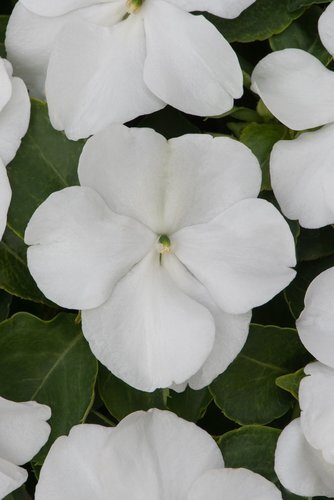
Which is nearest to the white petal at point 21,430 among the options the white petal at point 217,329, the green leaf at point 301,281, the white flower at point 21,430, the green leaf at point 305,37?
the white flower at point 21,430

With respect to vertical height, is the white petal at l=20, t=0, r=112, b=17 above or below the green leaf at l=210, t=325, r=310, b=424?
above

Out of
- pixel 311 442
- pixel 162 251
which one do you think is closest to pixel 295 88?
pixel 162 251

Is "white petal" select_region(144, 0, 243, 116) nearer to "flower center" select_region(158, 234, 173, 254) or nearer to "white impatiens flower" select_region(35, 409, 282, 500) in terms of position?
"flower center" select_region(158, 234, 173, 254)

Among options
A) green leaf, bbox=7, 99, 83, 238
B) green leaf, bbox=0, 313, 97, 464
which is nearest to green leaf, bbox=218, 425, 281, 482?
green leaf, bbox=0, 313, 97, 464

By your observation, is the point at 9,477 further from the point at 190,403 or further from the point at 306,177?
the point at 306,177

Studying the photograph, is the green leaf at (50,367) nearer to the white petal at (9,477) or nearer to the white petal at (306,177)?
the white petal at (9,477)

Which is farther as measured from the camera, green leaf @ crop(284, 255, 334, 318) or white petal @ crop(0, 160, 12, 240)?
green leaf @ crop(284, 255, 334, 318)
